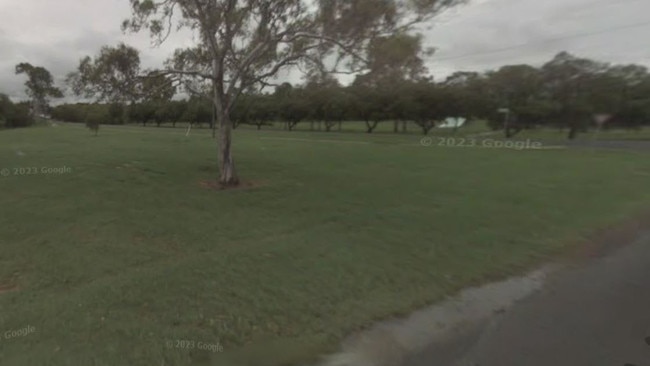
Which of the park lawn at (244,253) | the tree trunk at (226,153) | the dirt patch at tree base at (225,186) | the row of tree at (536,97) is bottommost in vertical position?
the park lawn at (244,253)

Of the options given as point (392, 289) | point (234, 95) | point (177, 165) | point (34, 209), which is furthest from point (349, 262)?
point (177, 165)

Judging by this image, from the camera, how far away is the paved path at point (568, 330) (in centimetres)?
423

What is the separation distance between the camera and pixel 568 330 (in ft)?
15.9

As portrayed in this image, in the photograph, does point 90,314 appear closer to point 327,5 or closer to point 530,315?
point 530,315

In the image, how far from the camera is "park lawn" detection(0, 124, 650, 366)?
4395mm

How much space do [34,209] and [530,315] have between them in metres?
8.61

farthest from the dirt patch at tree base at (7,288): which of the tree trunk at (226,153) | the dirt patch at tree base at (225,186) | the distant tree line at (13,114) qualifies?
the distant tree line at (13,114)

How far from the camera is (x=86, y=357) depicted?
386 cm

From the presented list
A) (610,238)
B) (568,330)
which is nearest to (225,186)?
(610,238)

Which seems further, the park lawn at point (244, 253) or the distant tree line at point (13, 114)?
the distant tree line at point (13, 114)

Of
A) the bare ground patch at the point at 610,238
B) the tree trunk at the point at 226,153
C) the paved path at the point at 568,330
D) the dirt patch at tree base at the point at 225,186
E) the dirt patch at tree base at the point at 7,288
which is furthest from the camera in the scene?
the tree trunk at the point at 226,153

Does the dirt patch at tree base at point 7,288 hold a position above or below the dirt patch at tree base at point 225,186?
below

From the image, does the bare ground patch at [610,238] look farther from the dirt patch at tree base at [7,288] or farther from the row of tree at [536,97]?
the row of tree at [536,97]

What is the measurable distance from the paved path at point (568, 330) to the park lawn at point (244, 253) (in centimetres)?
Answer: 83
